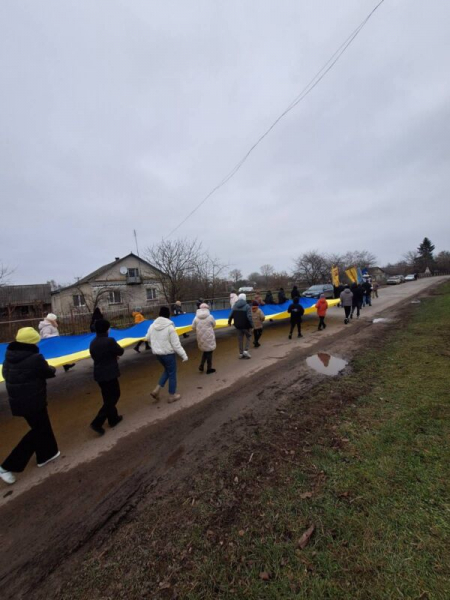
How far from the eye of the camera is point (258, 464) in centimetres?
287

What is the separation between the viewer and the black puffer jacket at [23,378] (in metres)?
3.14

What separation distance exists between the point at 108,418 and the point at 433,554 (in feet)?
13.7

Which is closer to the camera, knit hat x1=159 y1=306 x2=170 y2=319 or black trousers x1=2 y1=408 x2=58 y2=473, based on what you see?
black trousers x1=2 y1=408 x2=58 y2=473

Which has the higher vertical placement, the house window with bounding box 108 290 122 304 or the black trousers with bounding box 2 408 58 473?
the house window with bounding box 108 290 122 304

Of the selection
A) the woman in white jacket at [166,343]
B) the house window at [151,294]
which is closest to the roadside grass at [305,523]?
the woman in white jacket at [166,343]

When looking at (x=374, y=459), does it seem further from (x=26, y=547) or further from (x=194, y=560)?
(x=26, y=547)

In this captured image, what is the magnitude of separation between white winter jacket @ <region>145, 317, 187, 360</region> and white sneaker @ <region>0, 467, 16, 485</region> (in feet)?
8.01

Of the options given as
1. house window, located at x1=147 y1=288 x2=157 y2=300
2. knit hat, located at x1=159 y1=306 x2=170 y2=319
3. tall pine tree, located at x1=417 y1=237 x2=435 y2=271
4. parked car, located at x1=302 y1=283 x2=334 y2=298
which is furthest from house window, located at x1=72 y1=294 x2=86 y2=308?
tall pine tree, located at x1=417 y1=237 x2=435 y2=271

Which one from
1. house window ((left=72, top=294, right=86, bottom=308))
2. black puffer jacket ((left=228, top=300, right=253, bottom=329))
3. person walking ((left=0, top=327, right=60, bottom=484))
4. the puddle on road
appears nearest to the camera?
person walking ((left=0, top=327, right=60, bottom=484))

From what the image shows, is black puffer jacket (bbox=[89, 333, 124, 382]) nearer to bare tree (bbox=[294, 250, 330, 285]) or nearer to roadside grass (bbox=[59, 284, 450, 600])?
roadside grass (bbox=[59, 284, 450, 600])

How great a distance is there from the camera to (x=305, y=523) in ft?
6.89

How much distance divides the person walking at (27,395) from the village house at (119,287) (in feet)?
78.2

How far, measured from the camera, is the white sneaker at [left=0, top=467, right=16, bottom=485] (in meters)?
3.00

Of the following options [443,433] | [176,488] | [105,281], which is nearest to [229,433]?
[176,488]
